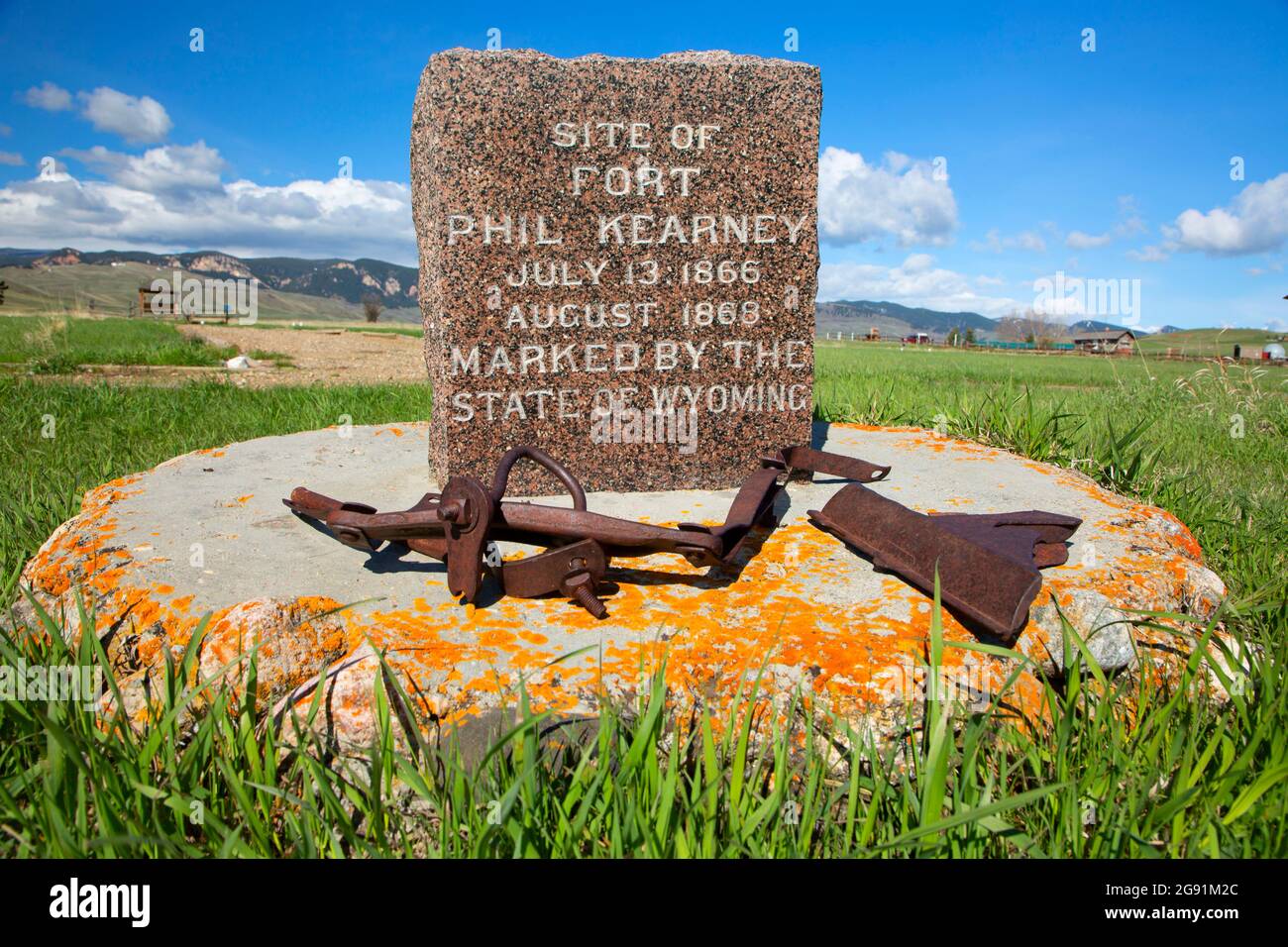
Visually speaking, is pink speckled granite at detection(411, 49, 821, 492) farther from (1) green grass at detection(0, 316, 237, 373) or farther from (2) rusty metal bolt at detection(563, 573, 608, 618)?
(1) green grass at detection(0, 316, 237, 373)

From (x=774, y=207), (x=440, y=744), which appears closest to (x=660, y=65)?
(x=774, y=207)

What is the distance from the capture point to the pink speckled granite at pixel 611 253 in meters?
3.16

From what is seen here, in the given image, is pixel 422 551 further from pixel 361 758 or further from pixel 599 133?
pixel 599 133

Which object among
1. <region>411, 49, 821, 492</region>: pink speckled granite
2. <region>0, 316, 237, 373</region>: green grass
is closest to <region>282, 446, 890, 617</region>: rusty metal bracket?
<region>411, 49, 821, 492</region>: pink speckled granite

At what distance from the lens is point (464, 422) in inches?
130

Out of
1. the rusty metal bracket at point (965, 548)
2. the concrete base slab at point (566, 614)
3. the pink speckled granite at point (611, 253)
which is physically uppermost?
the pink speckled granite at point (611, 253)

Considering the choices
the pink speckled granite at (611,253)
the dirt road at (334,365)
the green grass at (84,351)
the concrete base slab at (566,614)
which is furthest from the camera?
the dirt road at (334,365)

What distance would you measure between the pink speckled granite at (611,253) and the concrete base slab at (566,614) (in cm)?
64

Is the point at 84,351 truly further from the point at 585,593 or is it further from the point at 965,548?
the point at 965,548

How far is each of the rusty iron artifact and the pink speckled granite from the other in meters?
0.94

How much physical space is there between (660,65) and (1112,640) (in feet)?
8.74

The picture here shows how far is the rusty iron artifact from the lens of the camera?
2082mm

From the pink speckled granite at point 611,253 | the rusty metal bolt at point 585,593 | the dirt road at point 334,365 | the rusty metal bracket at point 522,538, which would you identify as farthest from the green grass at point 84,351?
the rusty metal bolt at point 585,593

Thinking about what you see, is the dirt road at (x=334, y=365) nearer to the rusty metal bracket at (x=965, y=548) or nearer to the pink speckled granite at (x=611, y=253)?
the pink speckled granite at (x=611, y=253)
